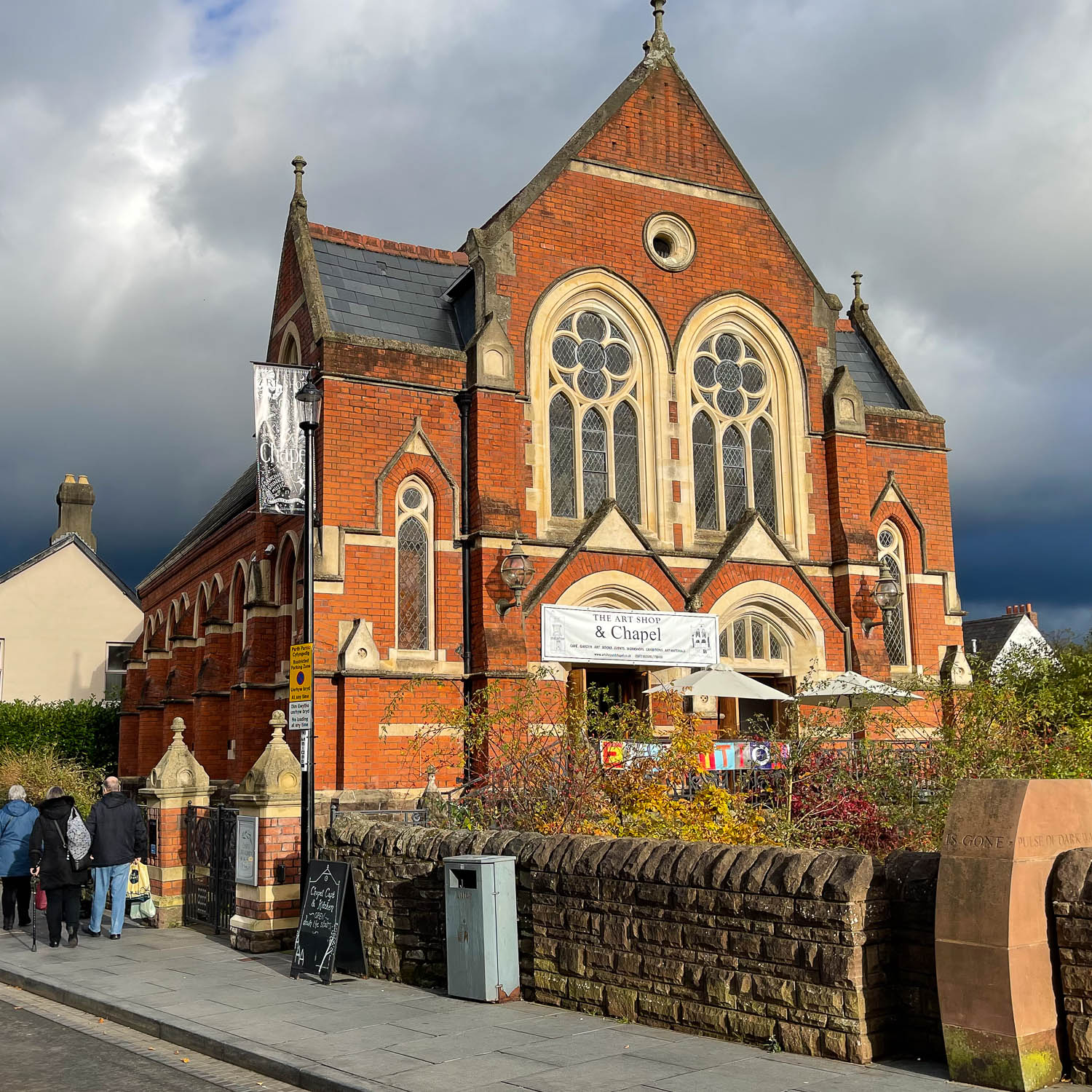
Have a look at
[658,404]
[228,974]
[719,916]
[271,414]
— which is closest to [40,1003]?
[228,974]

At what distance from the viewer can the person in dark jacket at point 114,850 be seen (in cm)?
1410

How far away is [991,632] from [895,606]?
111 ft

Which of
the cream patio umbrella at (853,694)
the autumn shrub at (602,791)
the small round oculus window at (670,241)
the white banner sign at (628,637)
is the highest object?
the small round oculus window at (670,241)

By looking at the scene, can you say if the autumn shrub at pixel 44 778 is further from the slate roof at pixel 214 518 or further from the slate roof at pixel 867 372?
the slate roof at pixel 867 372

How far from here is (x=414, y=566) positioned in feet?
64.8

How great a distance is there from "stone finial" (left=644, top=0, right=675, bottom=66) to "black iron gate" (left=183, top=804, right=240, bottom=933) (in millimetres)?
16208

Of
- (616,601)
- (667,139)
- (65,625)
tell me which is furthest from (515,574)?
(65,625)

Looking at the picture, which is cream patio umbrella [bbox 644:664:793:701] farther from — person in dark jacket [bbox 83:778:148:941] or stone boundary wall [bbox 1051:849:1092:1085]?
stone boundary wall [bbox 1051:849:1092:1085]

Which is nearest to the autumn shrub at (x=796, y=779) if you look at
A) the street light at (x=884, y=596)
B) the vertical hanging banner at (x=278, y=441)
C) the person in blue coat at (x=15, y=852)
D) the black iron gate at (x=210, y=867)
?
the black iron gate at (x=210, y=867)

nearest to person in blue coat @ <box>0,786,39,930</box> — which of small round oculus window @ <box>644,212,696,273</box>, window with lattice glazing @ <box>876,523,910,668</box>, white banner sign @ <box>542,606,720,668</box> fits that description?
white banner sign @ <box>542,606,720,668</box>

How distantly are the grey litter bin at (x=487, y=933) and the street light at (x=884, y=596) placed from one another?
1368 cm

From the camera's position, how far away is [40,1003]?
34.8 feet

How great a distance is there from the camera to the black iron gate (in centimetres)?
1384

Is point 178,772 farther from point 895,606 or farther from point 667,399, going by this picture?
point 895,606
